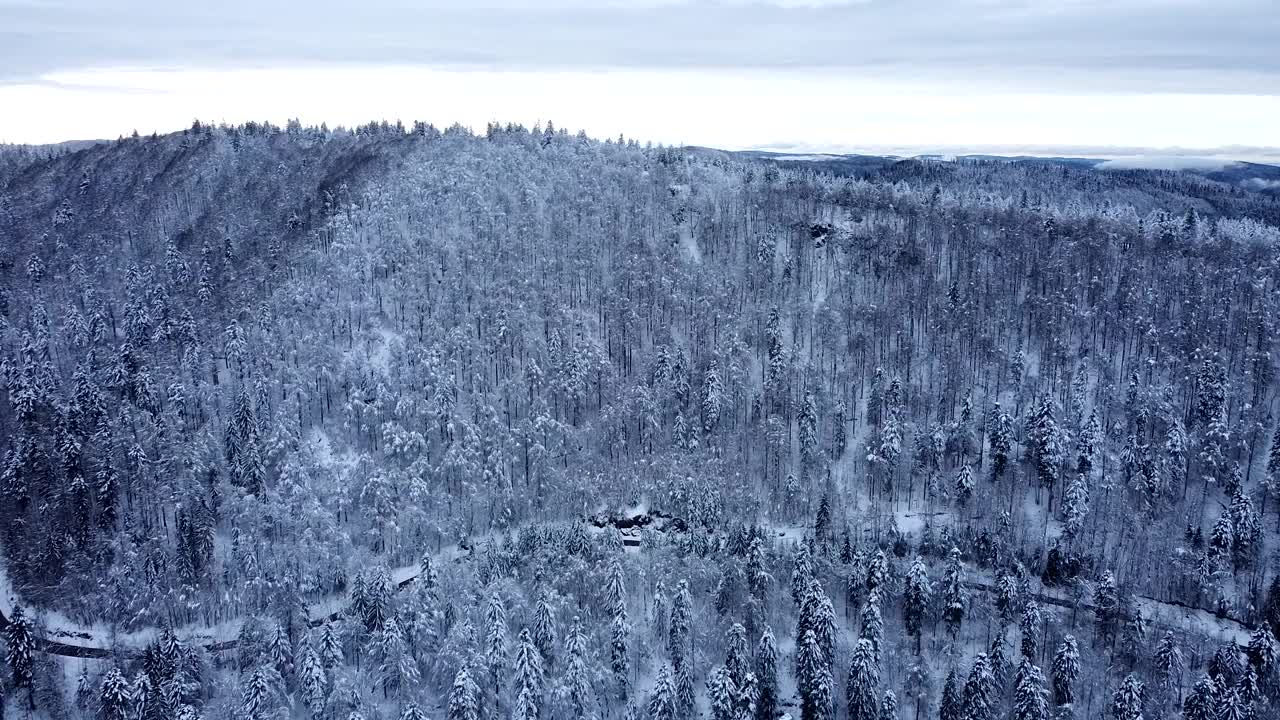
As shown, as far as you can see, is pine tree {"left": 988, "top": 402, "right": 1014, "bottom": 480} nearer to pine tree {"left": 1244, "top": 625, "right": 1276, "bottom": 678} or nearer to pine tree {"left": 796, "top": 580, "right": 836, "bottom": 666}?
pine tree {"left": 1244, "top": 625, "right": 1276, "bottom": 678}

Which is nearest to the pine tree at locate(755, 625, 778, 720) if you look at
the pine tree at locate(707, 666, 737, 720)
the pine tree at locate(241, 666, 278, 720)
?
the pine tree at locate(707, 666, 737, 720)

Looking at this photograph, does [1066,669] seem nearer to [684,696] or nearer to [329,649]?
[684,696]

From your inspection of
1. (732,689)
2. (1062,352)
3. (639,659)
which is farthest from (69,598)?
(1062,352)

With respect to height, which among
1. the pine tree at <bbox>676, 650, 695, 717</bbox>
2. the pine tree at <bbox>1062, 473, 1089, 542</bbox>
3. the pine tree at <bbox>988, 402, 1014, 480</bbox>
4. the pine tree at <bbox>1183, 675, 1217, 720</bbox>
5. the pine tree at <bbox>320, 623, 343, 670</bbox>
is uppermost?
the pine tree at <bbox>988, 402, 1014, 480</bbox>

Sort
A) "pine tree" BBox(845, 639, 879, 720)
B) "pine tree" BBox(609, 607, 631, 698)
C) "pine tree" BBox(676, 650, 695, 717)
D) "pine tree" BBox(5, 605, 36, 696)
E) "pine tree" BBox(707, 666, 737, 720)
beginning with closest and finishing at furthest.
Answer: "pine tree" BBox(707, 666, 737, 720) < "pine tree" BBox(5, 605, 36, 696) < "pine tree" BBox(845, 639, 879, 720) < "pine tree" BBox(676, 650, 695, 717) < "pine tree" BBox(609, 607, 631, 698)

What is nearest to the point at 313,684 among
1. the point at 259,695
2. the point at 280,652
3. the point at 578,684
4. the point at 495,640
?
the point at 259,695

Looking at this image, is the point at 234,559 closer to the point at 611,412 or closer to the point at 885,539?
the point at 611,412

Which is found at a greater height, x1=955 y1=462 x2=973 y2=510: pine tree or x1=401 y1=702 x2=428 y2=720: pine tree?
x1=955 y1=462 x2=973 y2=510: pine tree
